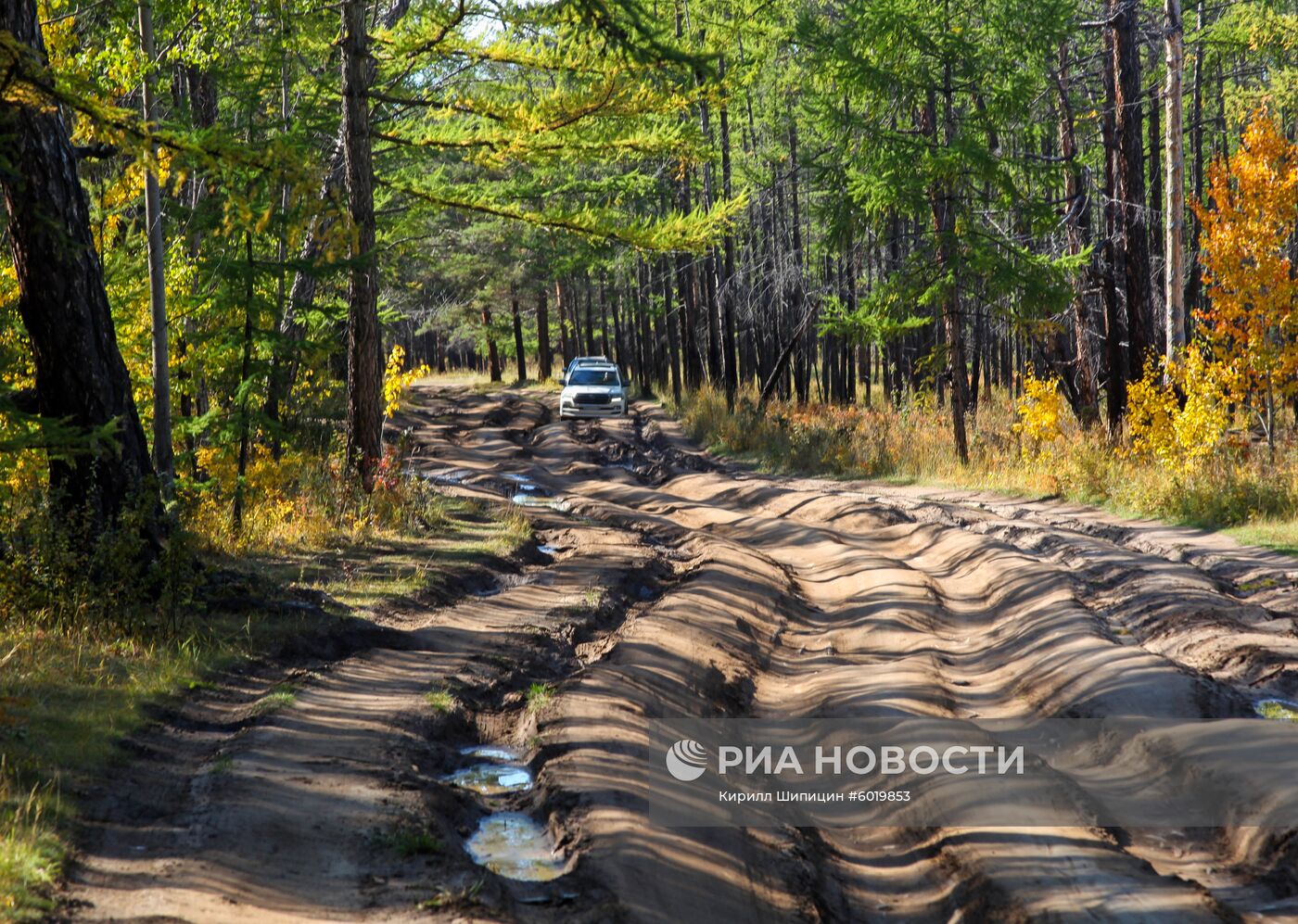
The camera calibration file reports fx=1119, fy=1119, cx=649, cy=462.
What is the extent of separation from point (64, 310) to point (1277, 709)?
9242mm

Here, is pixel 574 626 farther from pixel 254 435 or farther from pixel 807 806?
pixel 254 435

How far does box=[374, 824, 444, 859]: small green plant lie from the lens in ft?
16.7

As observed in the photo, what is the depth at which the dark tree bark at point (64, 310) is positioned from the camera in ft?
27.4

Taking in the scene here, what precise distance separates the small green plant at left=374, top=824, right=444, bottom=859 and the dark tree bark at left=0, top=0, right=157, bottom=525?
175 inches

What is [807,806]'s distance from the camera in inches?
253

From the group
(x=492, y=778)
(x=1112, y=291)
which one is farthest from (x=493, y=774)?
(x=1112, y=291)

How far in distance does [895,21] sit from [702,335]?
38967 mm

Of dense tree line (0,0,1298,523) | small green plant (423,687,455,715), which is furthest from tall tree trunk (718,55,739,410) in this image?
small green plant (423,687,455,715)

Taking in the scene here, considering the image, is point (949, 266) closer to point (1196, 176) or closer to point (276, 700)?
point (276, 700)

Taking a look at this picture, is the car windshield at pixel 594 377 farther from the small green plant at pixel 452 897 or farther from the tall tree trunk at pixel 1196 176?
the small green plant at pixel 452 897

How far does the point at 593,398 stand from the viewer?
113 feet

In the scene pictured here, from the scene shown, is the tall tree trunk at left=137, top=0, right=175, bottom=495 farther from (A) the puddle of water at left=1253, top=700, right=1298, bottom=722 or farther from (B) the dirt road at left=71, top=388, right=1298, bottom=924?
(A) the puddle of water at left=1253, top=700, right=1298, bottom=722

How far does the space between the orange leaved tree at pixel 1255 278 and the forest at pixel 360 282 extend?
0.20 feet

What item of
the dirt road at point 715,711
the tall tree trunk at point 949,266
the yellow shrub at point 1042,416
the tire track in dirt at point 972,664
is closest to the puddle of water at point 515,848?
the dirt road at point 715,711
